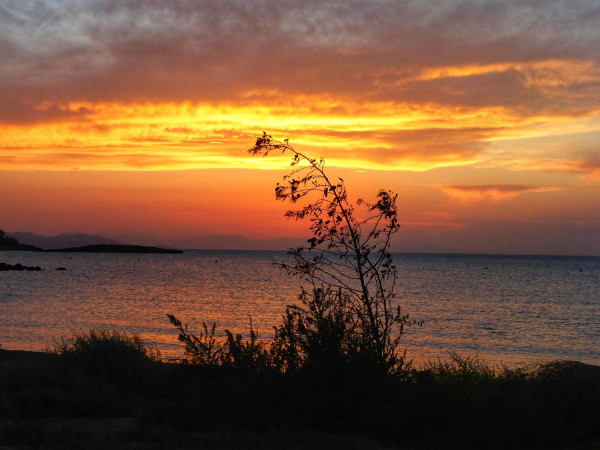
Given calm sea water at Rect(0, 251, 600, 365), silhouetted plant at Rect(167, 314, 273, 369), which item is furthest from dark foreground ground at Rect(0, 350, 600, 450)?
calm sea water at Rect(0, 251, 600, 365)

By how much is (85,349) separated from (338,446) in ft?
Answer: 22.5

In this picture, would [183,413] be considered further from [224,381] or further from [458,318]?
[458,318]

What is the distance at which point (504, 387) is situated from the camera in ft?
33.4

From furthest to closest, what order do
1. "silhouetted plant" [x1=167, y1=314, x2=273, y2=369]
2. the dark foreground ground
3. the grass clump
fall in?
the grass clump < "silhouetted plant" [x1=167, y1=314, x2=273, y2=369] < the dark foreground ground

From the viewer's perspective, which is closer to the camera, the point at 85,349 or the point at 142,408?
the point at 142,408

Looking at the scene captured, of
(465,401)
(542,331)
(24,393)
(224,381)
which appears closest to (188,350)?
(224,381)

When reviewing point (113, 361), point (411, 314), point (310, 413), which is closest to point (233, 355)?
point (310, 413)

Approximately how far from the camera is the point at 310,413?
8938mm

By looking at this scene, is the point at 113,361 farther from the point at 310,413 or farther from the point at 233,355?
the point at 310,413

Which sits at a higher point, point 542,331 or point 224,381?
point 224,381

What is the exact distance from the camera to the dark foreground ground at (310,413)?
7.91m

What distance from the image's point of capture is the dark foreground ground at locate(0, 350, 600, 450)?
7914 millimetres

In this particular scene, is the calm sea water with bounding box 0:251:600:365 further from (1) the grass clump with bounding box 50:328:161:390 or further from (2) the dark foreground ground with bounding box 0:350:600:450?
(2) the dark foreground ground with bounding box 0:350:600:450

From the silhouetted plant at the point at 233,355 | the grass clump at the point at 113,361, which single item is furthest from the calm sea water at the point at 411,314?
the silhouetted plant at the point at 233,355
